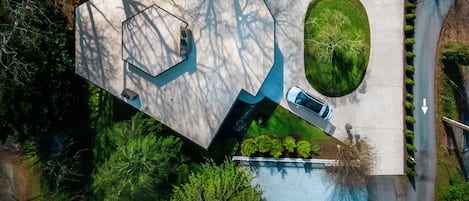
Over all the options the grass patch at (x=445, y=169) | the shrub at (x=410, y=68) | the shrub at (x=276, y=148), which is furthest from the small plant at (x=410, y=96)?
the shrub at (x=276, y=148)

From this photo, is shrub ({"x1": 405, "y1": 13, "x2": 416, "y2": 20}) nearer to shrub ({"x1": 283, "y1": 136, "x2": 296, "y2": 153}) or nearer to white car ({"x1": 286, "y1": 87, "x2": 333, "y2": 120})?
white car ({"x1": 286, "y1": 87, "x2": 333, "y2": 120})

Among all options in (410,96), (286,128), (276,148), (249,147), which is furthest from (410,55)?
(249,147)

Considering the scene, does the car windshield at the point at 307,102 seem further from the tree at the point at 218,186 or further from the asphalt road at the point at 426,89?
the asphalt road at the point at 426,89

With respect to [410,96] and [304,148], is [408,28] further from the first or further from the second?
[304,148]

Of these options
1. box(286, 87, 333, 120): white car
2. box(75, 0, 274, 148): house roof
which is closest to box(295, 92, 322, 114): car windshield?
box(286, 87, 333, 120): white car

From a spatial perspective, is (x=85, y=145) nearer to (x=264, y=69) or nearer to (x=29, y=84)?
(x=29, y=84)

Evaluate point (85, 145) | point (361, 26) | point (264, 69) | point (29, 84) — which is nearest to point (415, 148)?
point (361, 26)
